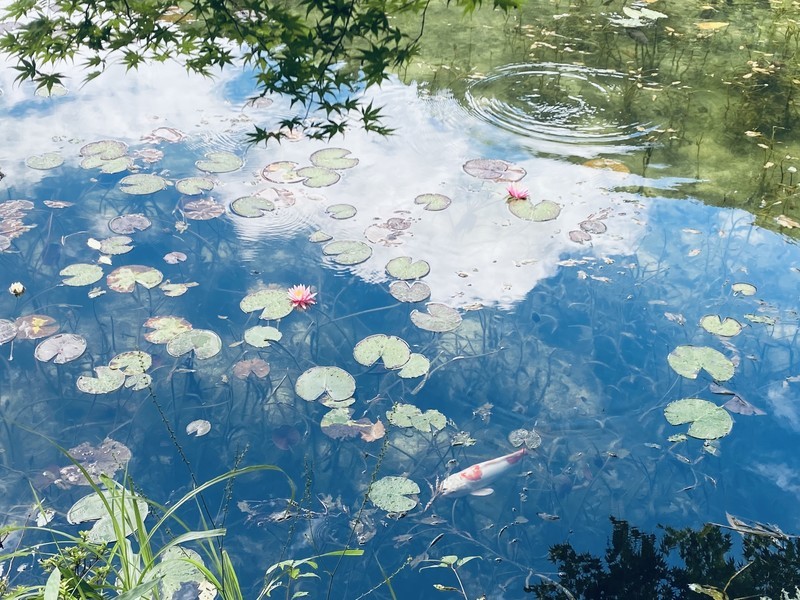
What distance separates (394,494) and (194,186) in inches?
78.8

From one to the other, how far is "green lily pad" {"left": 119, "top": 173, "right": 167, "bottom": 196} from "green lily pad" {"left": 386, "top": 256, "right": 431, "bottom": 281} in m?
1.27

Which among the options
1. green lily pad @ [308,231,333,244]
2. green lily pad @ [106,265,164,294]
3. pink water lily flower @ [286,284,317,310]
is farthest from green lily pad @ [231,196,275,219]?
pink water lily flower @ [286,284,317,310]

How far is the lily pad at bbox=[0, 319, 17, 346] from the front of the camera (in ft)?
8.57

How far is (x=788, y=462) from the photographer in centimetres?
226

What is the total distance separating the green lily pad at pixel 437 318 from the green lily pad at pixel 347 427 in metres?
0.51

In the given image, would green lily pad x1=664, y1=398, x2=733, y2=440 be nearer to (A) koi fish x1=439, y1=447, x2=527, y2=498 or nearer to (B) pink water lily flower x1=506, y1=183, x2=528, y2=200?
(A) koi fish x1=439, y1=447, x2=527, y2=498

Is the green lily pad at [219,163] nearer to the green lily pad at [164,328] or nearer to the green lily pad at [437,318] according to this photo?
the green lily pad at [164,328]

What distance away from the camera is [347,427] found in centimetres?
229

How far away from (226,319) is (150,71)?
266 cm

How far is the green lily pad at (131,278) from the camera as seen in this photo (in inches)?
112

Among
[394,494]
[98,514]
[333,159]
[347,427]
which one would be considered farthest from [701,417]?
[333,159]

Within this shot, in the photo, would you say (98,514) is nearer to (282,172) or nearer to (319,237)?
(319,237)

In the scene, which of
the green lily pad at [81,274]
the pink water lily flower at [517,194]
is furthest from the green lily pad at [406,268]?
the green lily pad at [81,274]

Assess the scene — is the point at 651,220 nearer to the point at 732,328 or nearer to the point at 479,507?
the point at 732,328
